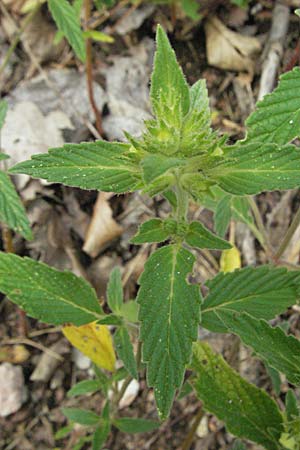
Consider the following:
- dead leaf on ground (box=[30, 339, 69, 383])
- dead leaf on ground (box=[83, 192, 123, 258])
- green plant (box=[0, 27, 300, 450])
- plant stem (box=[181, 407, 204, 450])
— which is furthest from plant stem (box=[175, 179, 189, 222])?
dead leaf on ground (box=[30, 339, 69, 383])

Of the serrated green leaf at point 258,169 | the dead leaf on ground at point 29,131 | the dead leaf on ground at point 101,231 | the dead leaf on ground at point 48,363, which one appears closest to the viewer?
the serrated green leaf at point 258,169

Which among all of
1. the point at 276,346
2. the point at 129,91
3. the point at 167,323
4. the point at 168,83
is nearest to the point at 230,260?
the point at 276,346

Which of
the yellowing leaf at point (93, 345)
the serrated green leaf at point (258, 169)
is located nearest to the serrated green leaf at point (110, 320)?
the yellowing leaf at point (93, 345)

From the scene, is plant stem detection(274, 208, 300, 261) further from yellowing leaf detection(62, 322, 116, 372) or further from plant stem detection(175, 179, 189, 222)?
yellowing leaf detection(62, 322, 116, 372)

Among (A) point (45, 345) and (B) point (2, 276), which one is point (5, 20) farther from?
(B) point (2, 276)

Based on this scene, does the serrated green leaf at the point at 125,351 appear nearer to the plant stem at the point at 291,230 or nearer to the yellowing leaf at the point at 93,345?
the yellowing leaf at the point at 93,345

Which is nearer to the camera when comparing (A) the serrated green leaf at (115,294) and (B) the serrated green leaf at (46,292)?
(B) the serrated green leaf at (46,292)

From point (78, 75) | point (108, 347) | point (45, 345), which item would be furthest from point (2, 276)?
point (78, 75)
